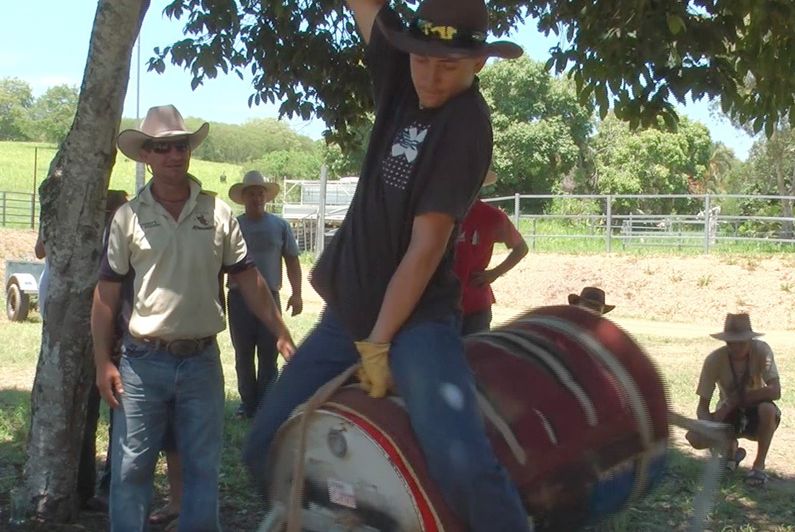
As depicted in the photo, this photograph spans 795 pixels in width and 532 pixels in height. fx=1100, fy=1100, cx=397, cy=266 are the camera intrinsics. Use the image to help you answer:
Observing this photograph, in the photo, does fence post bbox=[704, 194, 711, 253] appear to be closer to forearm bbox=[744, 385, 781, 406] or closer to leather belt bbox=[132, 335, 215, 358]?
forearm bbox=[744, 385, 781, 406]

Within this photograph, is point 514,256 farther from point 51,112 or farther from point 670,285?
point 51,112

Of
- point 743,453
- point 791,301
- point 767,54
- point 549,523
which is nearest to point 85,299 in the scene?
point 549,523

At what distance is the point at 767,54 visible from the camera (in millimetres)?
5086

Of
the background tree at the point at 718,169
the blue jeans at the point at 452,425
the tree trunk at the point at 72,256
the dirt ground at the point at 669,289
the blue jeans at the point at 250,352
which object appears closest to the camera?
the blue jeans at the point at 452,425

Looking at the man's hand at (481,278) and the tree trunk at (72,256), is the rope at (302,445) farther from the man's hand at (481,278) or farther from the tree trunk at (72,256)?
the man's hand at (481,278)

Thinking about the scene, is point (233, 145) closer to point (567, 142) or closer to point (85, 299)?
point (567, 142)

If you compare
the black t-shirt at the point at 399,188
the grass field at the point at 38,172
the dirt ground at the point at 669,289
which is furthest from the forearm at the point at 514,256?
the grass field at the point at 38,172

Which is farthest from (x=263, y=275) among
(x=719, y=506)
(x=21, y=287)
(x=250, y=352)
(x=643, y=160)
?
(x=643, y=160)

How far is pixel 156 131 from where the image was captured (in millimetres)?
4230

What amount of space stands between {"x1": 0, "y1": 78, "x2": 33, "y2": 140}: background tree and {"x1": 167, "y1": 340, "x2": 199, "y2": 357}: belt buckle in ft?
348

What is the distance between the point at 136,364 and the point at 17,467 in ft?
8.48

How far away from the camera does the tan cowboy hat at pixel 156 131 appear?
4.21 m

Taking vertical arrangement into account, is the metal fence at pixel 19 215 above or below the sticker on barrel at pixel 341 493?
below

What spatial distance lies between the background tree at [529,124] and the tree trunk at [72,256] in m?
38.5
